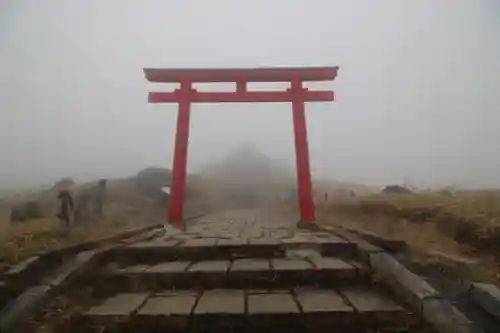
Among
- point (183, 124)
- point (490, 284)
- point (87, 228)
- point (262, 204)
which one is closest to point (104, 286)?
point (87, 228)

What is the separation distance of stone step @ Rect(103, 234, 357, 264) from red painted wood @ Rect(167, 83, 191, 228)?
133 cm

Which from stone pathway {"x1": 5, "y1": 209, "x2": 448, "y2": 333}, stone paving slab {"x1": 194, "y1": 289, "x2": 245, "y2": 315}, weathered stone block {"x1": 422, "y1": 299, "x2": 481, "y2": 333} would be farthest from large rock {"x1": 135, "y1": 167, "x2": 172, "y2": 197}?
weathered stone block {"x1": 422, "y1": 299, "x2": 481, "y2": 333}

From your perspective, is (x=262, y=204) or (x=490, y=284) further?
(x=262, y=204)

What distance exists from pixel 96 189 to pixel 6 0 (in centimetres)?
117

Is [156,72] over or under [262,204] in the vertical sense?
over

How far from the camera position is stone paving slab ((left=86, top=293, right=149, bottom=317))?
165 cm

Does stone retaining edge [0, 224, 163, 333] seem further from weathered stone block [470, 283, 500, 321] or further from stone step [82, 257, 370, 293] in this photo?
weathered stone block [470, 283, 500, 321]

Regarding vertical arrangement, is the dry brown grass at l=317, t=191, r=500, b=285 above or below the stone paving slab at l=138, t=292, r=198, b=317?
above

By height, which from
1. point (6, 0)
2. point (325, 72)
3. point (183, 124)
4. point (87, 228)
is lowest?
point (87, 228)

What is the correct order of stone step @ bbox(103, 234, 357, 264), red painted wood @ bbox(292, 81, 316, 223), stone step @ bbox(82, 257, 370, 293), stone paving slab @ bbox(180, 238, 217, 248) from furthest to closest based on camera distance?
red painted wood @ bbox(292, 81, 316, 223) → stone paving slab @ bbox(180, 238, 217, 248) → stone step @ bbox(103, 234, 357, 264) → stone step @ bbox(82, 257, 370, 293)

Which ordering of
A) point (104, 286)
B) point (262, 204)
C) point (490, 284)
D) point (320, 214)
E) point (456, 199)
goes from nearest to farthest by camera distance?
point (490, 284)
point (104, 286)
point (456, 199)
point (320, 214)
point (262, 204)

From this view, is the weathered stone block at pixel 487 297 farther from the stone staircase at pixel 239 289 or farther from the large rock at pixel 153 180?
the large rock at pixel 153 180

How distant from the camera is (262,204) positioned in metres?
4.46

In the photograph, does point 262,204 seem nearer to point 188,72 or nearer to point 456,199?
point 188,72
